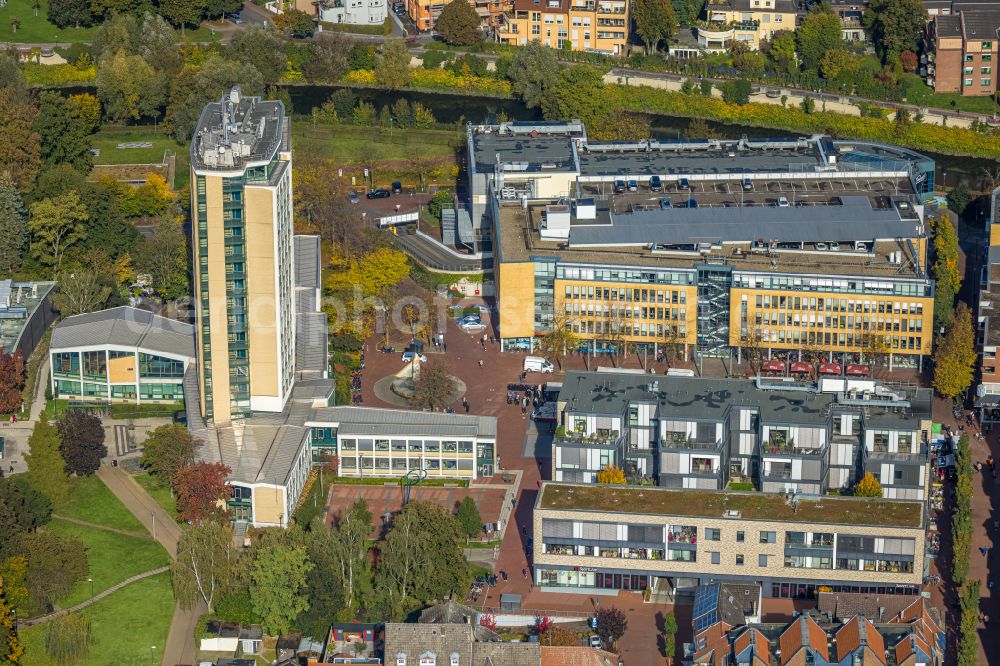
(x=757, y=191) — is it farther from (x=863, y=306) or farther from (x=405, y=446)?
(x=405, y=446)

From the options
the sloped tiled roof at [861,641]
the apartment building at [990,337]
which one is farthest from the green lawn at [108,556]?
the apartment building at [990,337]

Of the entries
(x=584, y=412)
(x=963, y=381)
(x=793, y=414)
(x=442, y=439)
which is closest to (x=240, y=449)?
(x=442, y=439)

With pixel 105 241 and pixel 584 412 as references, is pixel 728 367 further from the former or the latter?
pixel 105 241

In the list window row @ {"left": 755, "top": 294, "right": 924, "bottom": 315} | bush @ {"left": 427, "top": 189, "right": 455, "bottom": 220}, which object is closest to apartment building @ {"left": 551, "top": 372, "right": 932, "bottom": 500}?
window row @ {"left": 755, "top": 294, "right": 924, "bottom": 315}

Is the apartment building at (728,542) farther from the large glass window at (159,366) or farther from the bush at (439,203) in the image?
the bush at (439,203)

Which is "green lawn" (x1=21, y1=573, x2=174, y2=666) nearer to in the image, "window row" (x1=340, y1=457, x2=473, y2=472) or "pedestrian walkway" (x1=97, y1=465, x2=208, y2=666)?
"pedestrian walkway" (x1=97, y1=465, x2=208, y2=666)

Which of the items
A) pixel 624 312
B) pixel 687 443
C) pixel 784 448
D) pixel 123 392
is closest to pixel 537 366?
pixel 624 312
